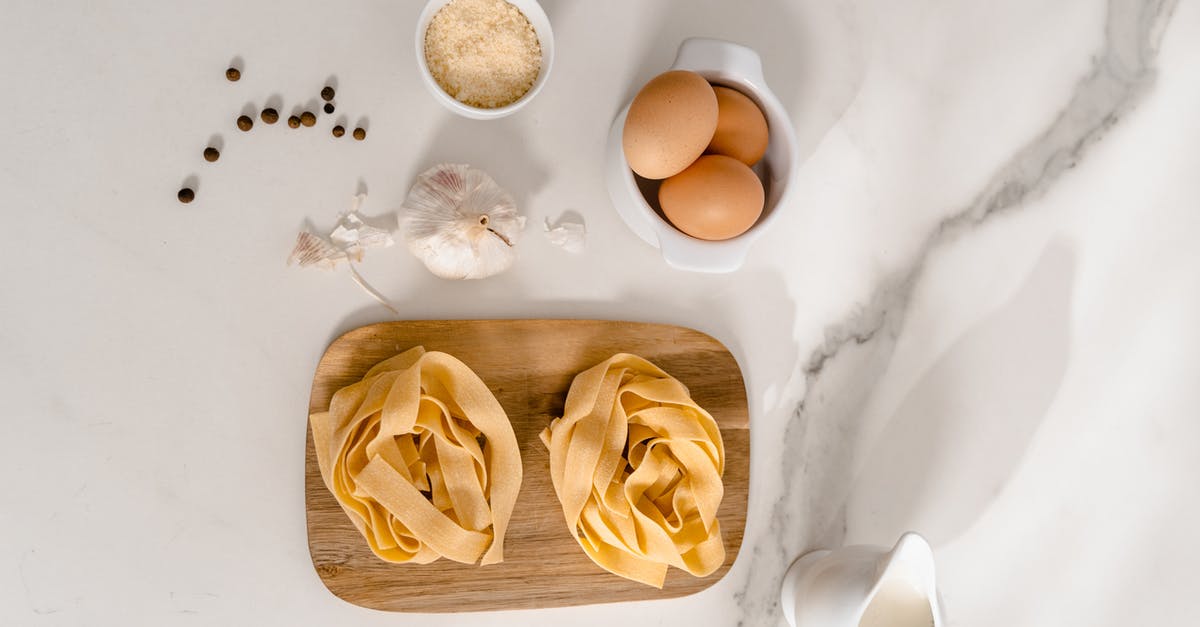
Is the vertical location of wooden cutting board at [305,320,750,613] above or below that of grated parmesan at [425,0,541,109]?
below

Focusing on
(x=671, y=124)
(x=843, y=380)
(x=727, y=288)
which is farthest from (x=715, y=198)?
(x=843, y=380)

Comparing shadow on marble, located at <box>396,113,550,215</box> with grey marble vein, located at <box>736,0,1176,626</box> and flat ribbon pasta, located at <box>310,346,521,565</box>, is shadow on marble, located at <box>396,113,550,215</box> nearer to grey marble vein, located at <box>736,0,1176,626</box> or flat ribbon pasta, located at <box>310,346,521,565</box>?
flat ribbon pasta, located at <box>310,346,521,565</box>

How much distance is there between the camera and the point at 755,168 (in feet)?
2.82

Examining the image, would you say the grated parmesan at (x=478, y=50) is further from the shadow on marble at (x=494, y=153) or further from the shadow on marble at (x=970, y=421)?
the shadow on marble at (x=970, y=421)

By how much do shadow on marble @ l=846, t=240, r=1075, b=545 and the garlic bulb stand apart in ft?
1.58

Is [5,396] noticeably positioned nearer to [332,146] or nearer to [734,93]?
[332,146]

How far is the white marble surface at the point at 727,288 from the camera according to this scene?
85 cm

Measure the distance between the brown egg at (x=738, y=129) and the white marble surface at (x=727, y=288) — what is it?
16cm

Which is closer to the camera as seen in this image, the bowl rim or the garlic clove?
the bowl rim

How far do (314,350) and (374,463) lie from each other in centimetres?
15

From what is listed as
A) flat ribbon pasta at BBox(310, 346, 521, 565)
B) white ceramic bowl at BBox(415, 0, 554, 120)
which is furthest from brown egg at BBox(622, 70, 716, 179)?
flat ribbon pasta at BBox(310, 346, 521, 565)

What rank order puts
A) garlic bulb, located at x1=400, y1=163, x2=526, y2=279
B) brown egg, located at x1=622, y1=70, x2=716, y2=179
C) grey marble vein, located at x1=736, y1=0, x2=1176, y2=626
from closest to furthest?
brown egg, located at x1=622, y1=70, x2=716, y2=179, garlic bulb, located at x1=400, y1=163, x2=526, y2=279, grey marble vein, located at x1=736, y1=0, x2=1176, y2=626

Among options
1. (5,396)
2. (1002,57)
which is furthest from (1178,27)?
(5,396)

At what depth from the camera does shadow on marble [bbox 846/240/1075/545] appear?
97 centimetres
